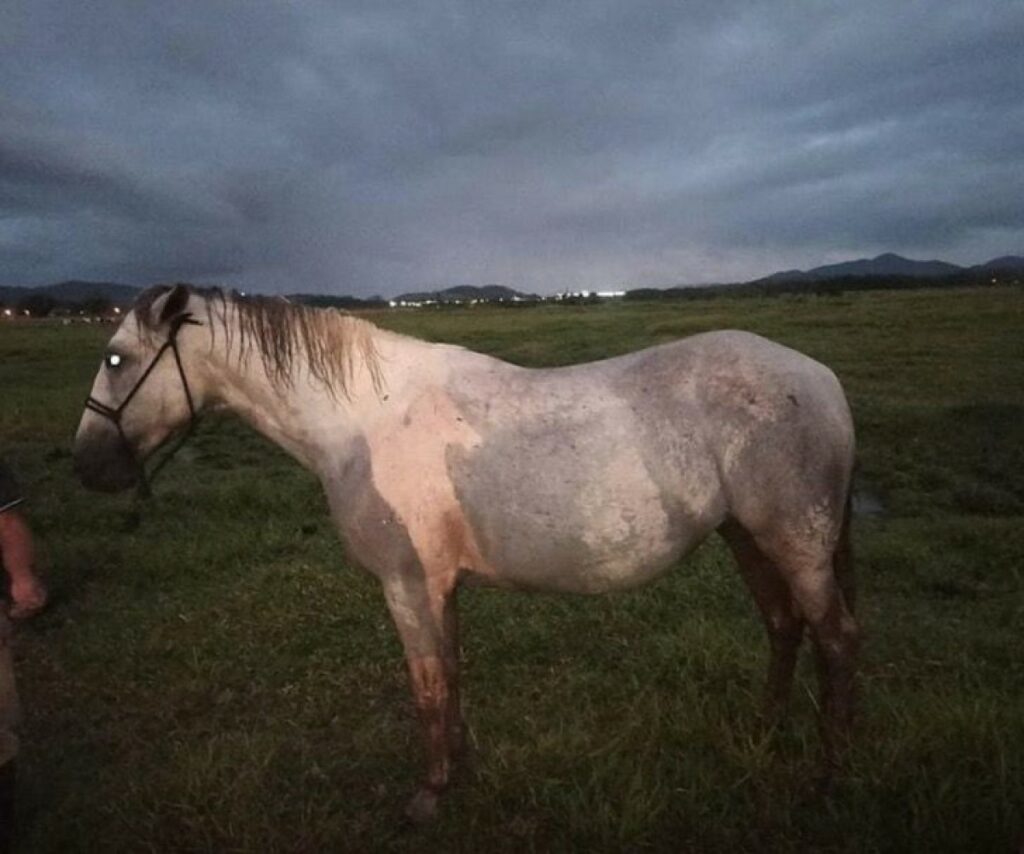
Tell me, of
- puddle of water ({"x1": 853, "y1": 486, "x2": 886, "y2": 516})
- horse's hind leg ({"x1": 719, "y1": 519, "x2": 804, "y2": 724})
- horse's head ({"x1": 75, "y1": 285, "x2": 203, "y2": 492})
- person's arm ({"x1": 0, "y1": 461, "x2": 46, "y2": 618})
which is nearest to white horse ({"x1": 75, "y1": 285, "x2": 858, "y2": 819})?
horse's head ({"x1": 75, "y1": 285, "x2": 203, "y2": 492})

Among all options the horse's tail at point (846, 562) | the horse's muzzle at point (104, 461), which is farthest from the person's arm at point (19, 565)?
the horse's tail at point (846, 562)

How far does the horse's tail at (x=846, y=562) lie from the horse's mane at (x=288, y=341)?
Result: 7.21ft

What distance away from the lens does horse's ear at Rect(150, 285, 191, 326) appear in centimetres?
333

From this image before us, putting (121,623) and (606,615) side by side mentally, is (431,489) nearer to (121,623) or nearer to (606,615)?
(606,615)

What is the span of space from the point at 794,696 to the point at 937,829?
1.17 meters

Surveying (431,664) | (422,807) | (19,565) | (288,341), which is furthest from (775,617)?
(19,565)

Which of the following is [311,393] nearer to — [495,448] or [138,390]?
[138,390]

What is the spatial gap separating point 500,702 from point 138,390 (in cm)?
255

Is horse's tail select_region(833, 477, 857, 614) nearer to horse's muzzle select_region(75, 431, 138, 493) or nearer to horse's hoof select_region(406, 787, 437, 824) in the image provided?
horse's hoof select_region(406, 787, 437, 824)

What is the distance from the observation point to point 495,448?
323 cm

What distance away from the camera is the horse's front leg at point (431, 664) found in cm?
332

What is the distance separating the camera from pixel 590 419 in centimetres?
325

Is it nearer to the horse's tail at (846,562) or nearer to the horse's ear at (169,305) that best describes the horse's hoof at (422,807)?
the horse's tail at (846,562)

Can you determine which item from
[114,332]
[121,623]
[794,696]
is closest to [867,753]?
[794,696]
